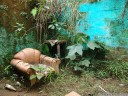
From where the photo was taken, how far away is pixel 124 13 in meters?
5.12

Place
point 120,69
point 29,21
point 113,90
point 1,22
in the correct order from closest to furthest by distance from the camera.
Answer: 1. point 113,90
2. point 120,69
3. point 1,22
4. point 29,21

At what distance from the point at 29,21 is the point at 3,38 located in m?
0.74

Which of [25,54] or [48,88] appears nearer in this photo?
[48,88]

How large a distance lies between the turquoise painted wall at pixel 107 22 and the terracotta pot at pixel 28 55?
45.3 inches

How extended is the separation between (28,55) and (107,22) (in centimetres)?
188

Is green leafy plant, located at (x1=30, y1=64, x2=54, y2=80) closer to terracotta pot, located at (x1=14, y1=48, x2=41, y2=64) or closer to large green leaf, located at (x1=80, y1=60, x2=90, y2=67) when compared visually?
terracotta pot, located at (x1=14, y1=48, x2=41, y2=64)

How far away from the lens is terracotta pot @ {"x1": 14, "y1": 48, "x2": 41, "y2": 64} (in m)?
4.89

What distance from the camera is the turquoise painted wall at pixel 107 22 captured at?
16.9 feet

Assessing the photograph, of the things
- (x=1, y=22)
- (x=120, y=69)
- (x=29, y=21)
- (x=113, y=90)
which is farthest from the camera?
(x=29, y=21)

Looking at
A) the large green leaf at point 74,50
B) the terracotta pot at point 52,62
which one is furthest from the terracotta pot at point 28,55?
the large green leaf at point 74,50

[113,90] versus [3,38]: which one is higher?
[3,38]

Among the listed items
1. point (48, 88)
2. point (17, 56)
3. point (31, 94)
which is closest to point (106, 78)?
point (48, 88)

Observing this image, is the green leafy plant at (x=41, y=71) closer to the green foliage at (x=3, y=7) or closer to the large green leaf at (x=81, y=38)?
the large green leaf at (x=81, y=38)

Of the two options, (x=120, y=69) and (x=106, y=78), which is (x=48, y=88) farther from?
(x=120, y=69)
